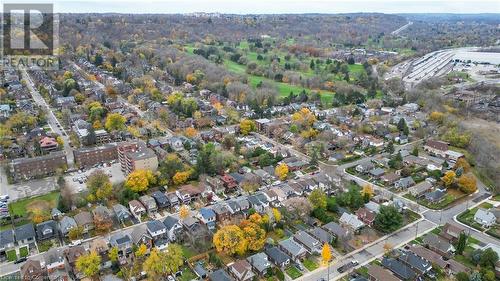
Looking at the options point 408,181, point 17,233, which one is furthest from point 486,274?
point 17,233

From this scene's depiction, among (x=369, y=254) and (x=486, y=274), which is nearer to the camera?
(x=486, y=274)

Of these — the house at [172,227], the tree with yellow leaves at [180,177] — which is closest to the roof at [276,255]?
the house at [172,227]

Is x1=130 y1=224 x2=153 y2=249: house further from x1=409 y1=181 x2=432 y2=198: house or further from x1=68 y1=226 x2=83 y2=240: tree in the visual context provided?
x1=409 y1=181 x2=432 y2=198: house

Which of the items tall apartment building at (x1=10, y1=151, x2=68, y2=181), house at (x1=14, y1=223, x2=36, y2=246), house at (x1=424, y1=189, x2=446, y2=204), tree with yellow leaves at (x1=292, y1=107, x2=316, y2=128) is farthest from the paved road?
house at (x1=424, y1=189, x2=446, y2=204)

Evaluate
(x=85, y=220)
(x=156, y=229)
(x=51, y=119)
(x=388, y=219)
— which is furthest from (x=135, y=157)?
(x=51, y=119)

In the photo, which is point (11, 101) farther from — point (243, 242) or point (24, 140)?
point (243, 242)

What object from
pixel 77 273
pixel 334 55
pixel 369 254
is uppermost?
pixel 334 55
